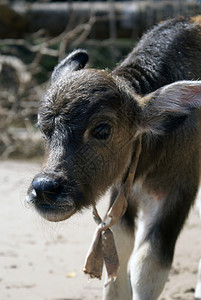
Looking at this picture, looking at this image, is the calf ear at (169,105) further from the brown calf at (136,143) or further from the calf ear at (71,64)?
the calf ear at (71,64)

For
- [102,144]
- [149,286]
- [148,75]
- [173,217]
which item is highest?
[148,75]

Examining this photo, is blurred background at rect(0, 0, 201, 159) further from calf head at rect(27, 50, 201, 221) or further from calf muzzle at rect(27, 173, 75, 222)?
calf muzzle at rect(27, 173, 75, 222)

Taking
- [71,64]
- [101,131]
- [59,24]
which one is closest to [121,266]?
[101,131]

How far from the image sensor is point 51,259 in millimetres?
6953

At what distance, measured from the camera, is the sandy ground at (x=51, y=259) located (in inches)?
238

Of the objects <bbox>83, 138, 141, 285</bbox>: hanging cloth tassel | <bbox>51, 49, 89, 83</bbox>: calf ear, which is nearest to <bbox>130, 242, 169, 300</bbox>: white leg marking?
<bbox>83, 138, 141, 285</bbox>: hanging cloth tassel

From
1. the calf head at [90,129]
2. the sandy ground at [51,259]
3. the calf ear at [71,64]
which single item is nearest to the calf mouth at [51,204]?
the calf head at [90,129]

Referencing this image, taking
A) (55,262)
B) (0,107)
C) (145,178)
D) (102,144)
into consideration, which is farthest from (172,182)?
(0,107)

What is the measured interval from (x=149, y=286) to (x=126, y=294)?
0.60 metres

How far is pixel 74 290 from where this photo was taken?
6.16 m

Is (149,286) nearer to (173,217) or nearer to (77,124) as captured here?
(173,217)

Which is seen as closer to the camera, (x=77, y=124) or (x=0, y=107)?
(x=77, y=124)

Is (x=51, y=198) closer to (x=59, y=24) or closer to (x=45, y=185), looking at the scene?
(x=45, y=185)

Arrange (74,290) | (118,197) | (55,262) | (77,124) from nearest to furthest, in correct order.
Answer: (77,124), (118,197), (74,290), (55,262)
